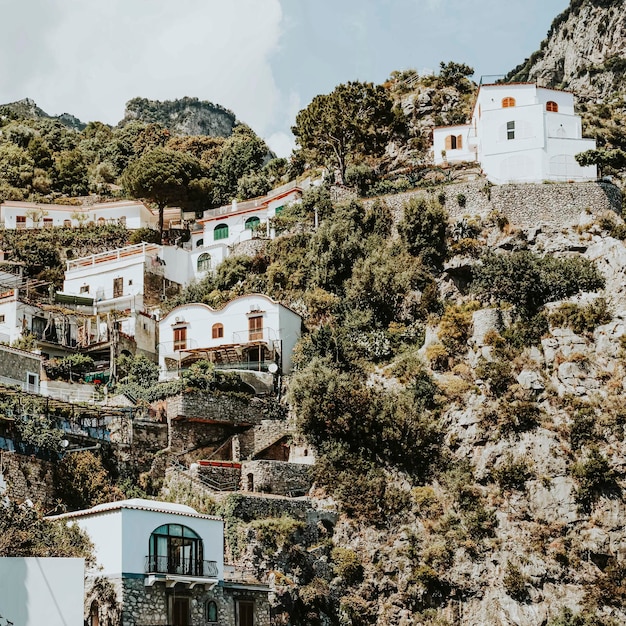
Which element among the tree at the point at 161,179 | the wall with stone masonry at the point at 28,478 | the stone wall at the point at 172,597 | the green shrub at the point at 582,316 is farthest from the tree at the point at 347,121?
the stone wall at the point at 172,597

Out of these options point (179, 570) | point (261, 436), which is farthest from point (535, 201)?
point (179, 570)

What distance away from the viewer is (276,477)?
40562 mm

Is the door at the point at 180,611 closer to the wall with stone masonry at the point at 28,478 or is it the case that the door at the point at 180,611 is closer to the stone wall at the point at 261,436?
the wall with stone masonry at the point at 28,478

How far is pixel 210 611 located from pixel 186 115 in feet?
291

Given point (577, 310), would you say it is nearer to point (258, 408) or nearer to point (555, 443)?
point (555, 443)

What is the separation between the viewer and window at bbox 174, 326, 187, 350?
49.5 metres

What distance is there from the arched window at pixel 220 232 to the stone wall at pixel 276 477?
78.1ft

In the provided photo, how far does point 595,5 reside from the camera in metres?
92.6

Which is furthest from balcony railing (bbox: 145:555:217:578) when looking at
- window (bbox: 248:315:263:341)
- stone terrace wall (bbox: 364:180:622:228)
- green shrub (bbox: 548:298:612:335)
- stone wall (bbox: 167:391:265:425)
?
stone terrace wall (bbox: 364:180:622:228)

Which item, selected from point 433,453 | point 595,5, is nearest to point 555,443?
point 433,453

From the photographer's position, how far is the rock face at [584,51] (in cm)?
8494

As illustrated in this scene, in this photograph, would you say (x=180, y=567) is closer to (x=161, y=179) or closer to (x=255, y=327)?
(x=255, y=327)

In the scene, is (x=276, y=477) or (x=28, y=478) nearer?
(x=28, y=478)

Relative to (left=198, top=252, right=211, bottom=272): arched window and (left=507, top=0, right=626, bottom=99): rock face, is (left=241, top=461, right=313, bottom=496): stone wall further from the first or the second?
(left=507, top=0, right=626, bottom=99): rock face
